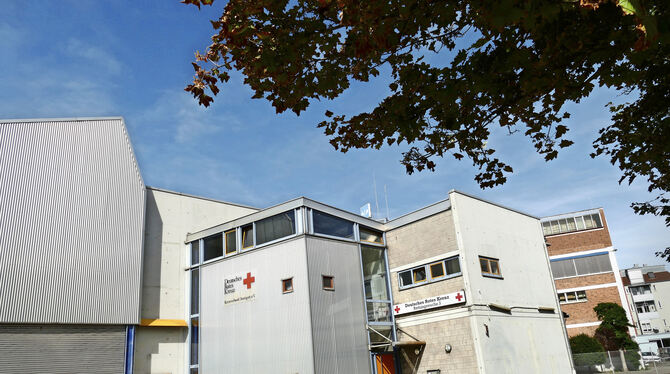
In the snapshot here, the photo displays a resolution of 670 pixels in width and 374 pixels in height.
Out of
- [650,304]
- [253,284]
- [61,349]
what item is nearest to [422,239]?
[253,284]

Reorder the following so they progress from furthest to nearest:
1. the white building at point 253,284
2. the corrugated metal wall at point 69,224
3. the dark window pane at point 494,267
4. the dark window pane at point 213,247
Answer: the dark window pane at point 213,247, the dark window pane at point 494,267, the corrugated metal wall at point 69,224, the white building at point 253,284

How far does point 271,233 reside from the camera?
17.8m

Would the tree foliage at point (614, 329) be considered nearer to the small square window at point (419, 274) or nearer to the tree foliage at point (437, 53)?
the small square window at point (419, 274)

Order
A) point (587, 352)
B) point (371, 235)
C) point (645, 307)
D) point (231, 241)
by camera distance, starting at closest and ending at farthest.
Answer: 1. point (231, 241)
2. point (371, 235)
3. point (587, 352)
4. point (645, 307)

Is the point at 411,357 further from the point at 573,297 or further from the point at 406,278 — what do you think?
the point at 573,297

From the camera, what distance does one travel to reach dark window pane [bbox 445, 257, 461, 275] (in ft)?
55.1

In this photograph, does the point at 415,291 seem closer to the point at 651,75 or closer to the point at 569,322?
the point at 651,75

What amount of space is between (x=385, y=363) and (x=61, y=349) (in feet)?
36.8

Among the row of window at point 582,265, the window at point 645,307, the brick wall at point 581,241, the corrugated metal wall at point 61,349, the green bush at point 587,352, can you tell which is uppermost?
the brick wall at point 581,241

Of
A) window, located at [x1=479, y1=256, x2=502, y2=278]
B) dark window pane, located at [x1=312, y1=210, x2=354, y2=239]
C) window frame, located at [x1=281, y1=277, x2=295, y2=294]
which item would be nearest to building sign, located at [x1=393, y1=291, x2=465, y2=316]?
window, located at [x1=479, y1=256, x2=502, y2=278]

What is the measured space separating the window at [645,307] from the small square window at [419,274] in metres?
66.1

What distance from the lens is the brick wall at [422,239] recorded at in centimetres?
1742

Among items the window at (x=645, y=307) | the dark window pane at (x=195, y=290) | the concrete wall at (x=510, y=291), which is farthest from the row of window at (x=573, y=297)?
the window at (x=645, y=307)

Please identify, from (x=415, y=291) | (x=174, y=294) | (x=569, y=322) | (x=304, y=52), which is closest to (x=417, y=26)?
(x=304, y=52)
